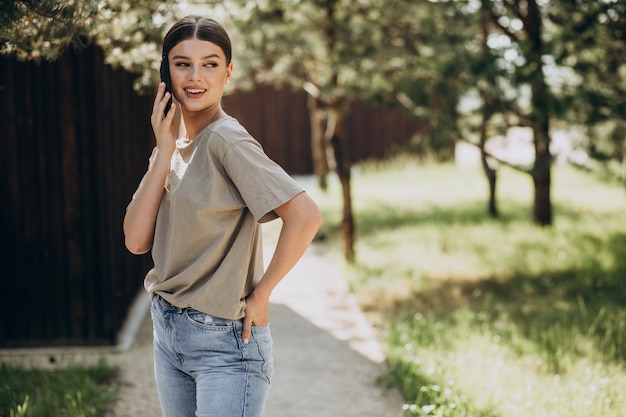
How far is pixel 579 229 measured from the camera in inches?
380

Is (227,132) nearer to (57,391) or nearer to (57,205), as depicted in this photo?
(57,391)

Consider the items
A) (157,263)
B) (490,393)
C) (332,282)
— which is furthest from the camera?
(332,282)

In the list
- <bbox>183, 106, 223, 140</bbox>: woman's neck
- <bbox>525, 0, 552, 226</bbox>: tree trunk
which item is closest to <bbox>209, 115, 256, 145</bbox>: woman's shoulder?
<bbox>183, 106, 223, 140</bbox>: woman's neck

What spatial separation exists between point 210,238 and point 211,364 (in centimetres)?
37

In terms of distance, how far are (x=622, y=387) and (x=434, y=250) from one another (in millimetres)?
4718

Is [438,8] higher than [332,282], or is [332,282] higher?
[438,8]

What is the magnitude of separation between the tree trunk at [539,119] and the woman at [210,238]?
4895mm

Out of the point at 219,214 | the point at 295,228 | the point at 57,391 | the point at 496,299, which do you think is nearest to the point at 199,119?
the point at 219,214

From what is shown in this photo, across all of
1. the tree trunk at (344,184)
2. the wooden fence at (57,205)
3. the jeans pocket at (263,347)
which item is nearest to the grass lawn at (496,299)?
the tree trunk at (344,184)

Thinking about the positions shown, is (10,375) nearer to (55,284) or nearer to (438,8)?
(55,284)

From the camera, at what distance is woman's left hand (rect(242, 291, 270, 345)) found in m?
2.31

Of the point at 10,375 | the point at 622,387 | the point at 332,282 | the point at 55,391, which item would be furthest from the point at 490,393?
the point at 332,282

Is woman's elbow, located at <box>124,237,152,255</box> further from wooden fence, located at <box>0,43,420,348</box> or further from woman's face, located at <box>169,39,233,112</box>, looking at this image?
wooden fence, located at <box>0,43,420,348</box>

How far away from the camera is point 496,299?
7184mm
